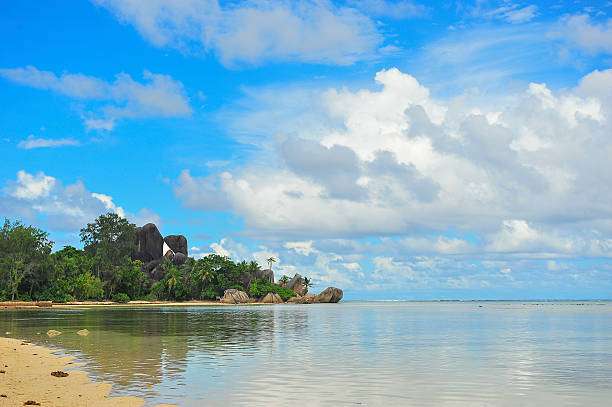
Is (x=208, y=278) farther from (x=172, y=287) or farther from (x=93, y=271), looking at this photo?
(x=93, y=271)

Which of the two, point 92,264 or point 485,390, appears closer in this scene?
point 485,390

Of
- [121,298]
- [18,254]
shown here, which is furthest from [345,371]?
[121,298]

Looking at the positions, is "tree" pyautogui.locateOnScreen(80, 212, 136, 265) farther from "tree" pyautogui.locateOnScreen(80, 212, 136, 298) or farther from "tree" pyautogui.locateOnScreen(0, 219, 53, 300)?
"tree" pyautogui.locateOnScreen(0, 219, 53, 300)

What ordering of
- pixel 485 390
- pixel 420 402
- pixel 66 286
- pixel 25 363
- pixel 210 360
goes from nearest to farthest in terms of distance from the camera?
pixel 420 402 < pixel 485 390 < pixel 25 363 < pixel 210 360 < pixel 66 286

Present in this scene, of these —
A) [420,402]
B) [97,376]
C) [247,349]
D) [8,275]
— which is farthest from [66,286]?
[420,402]

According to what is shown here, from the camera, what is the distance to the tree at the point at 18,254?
116438 mm

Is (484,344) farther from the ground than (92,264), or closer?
closer

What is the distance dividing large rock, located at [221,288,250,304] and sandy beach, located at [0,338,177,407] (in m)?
163

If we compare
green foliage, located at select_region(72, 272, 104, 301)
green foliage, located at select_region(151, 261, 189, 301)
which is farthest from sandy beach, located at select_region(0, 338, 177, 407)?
green foliage, located at select_region(151, 261, 189, 301)

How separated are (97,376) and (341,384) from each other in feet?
31.3

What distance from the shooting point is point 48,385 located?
18.7 m

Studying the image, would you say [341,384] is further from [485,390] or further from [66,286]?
[66,286]

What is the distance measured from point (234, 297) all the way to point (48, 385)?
568ft

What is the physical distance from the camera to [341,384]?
2048 centimetres
